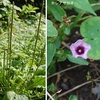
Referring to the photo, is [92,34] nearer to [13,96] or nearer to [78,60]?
[78,60]

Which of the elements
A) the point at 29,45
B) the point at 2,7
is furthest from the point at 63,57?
the point at 2,7

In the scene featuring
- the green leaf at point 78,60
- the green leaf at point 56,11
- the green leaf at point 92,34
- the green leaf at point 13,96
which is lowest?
the green leaf at point 13,96

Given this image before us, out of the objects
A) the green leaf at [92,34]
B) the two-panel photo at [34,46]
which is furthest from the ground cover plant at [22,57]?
the green leaf at [92,34]

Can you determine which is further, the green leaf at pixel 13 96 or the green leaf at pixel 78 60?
the green leaf at pixel 78 60

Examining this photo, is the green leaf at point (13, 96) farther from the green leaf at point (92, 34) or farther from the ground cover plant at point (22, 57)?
the green leaf at point (92, 34)

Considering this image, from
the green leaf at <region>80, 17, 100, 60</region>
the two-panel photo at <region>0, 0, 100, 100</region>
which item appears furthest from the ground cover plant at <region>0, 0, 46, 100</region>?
the green leaf at <region>80, 17, 100, 60</region>

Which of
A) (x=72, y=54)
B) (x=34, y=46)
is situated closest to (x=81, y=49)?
(x=72, y=54)

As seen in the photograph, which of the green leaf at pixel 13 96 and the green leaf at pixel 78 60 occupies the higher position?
the green leaf at pixel 78 60
